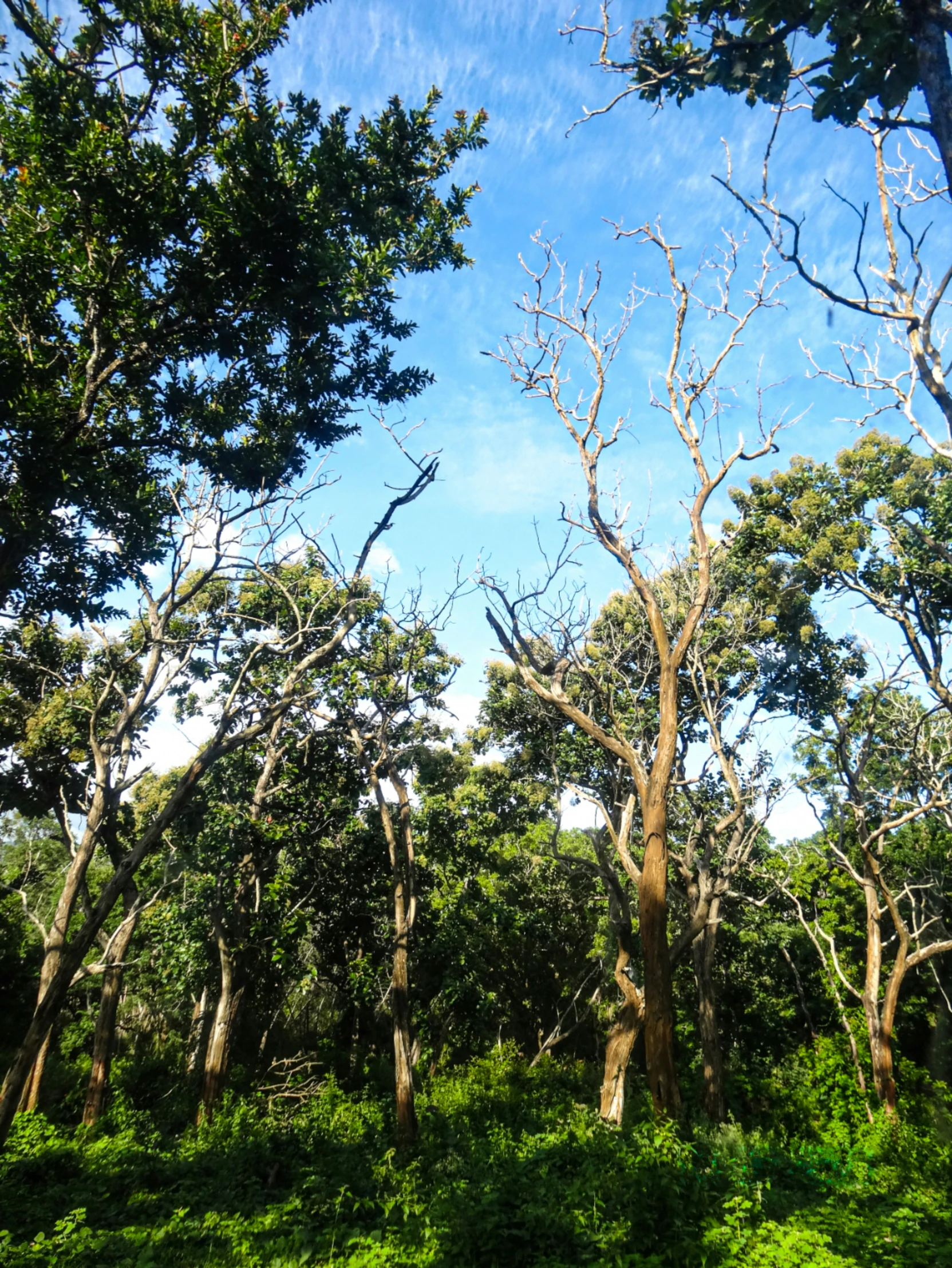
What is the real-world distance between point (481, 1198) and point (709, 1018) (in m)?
10.7

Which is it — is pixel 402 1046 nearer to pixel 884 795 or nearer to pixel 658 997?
pixel 658 997

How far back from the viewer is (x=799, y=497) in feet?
48.6

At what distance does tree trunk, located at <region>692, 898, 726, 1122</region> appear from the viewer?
47.8 ft

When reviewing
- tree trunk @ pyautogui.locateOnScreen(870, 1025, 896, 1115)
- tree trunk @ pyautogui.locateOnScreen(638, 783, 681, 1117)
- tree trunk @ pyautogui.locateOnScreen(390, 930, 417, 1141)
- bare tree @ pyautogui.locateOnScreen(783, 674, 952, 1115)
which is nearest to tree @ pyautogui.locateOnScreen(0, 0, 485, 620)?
tree trunk @ pyautogui.locateOnScreen(638, 783, 681, 1117)

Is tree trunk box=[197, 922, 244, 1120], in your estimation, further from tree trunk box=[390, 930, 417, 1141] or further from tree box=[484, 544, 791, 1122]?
tree box=[484, 544, 791, 1122]

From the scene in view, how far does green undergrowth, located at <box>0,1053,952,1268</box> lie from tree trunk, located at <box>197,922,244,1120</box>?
4.59ft

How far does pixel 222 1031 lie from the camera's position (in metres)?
14.7

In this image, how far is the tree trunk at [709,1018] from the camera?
14570mm

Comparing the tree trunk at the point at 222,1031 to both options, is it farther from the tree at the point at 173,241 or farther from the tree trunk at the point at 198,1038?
the tree at the point at 173,241

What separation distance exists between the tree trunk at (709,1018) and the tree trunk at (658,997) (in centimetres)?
886

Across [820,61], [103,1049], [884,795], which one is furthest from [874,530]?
[103,1049]

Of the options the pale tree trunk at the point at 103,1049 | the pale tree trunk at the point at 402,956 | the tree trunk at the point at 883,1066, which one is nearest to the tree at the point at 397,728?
the pale tree trunk at the point at 402,956

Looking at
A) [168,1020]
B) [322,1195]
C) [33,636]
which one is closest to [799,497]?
[322,1195]

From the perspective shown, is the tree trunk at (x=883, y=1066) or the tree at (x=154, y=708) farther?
the tree trunk at (x=883, y=1066)
